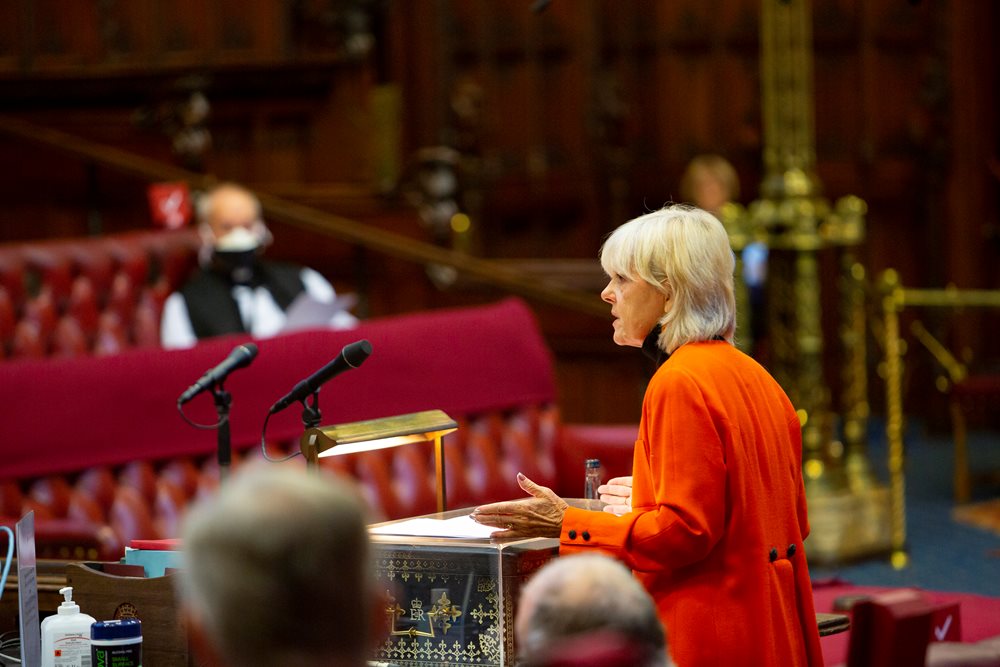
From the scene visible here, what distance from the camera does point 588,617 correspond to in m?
1.76

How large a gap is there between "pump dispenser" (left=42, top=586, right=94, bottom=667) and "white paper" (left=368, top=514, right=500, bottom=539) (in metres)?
0.55

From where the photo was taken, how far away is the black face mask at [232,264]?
21.8 ft

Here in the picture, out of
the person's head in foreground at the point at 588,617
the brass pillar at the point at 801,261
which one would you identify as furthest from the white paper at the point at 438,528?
the brass pillar at the point at 801,261

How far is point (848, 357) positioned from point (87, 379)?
3678mm

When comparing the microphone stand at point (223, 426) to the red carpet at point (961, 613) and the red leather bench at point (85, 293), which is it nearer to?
the red carpet at point (961, 613)

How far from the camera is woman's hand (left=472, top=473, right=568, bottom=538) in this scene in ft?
9.14

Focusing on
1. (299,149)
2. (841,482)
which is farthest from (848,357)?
(299,149)

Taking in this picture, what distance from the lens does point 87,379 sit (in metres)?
4.49

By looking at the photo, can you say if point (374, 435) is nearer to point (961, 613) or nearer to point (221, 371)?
point (221, 371)

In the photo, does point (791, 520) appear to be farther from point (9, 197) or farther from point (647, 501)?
point (9, 197)

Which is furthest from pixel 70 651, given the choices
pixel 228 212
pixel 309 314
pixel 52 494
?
pixel 228 212

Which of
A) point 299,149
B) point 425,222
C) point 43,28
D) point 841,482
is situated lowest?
point 841,482

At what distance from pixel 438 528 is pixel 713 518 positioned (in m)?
0.54

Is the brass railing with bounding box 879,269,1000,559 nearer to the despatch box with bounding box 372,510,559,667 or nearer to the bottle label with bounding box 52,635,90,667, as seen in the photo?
the despatch box with bounding box 372,510,559,667
